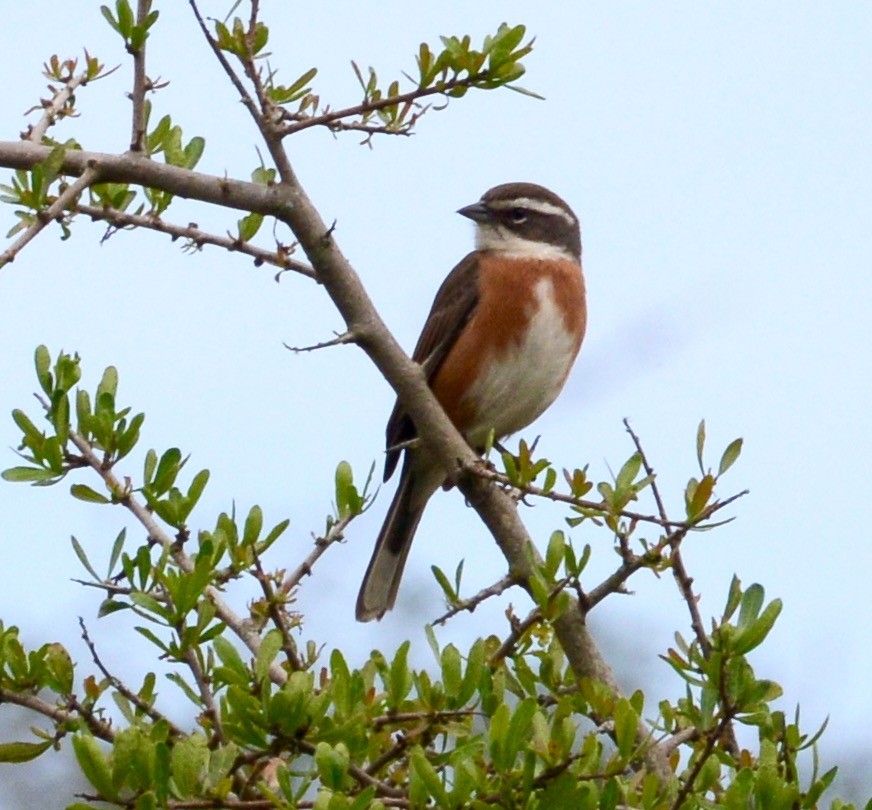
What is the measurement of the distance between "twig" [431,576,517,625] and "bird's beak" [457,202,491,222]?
12.5 feet

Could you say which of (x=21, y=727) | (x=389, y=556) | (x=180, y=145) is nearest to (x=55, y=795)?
(x=21, y=727)

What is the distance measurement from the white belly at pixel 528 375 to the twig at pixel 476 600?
2759 mm

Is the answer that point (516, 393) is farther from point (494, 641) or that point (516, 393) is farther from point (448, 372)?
point (494, 641)

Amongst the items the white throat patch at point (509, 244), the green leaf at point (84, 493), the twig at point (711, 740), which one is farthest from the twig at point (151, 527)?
the white throat patch at point (509, 244)

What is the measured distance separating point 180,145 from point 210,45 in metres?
0.56

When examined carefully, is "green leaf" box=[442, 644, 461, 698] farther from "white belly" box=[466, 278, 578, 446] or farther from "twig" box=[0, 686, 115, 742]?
"white belly" box=[466, 278, 578, 446]

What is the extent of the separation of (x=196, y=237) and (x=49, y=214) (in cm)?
84

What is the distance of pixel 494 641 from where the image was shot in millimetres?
4207

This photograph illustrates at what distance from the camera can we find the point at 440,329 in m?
7.27

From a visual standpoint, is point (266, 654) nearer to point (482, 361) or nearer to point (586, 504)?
point (586, 504)

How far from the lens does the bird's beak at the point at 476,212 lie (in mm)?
7824

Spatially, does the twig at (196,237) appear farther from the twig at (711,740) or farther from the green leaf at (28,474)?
the twig at (711,740)

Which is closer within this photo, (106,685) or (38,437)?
(106,685)

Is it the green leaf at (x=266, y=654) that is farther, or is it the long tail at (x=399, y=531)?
the long tail at (x=399, y=531)
